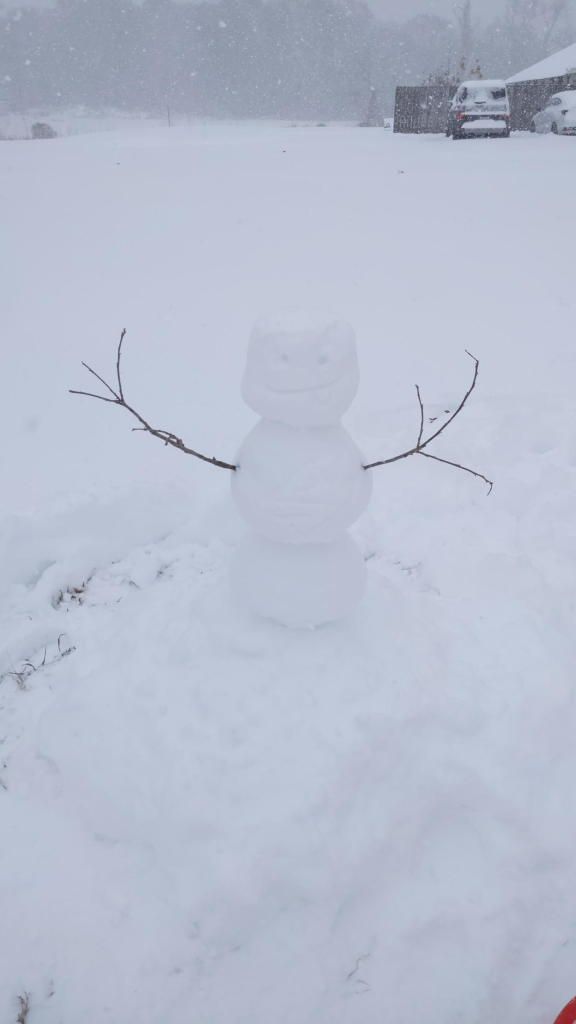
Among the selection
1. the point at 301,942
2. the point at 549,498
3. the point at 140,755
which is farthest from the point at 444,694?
the point at 549,498

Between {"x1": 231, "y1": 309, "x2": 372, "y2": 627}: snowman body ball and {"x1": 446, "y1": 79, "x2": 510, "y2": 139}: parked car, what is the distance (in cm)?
1501

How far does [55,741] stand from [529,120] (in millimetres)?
20600

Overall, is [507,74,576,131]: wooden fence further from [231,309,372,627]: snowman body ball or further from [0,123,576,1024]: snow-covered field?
[231,309,372,627]: snowman body ball

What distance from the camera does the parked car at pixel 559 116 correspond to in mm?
14031

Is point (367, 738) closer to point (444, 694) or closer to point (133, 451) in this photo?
point (444, 694)

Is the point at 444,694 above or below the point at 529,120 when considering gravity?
below

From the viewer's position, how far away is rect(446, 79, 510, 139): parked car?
43.4 feet

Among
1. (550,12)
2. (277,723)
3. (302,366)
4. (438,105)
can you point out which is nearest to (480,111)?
(438,105)

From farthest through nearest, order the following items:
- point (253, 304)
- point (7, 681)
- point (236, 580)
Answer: point (253, 304) → point (7, 681) → point (236, 580)

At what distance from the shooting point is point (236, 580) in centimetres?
228

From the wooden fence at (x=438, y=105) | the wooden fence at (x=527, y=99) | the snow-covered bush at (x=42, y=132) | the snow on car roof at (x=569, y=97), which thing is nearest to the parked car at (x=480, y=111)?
the snow on car roof at (x=569, y=97)

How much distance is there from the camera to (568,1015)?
1.72 meters

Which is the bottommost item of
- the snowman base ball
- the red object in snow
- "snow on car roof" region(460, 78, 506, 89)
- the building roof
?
the red object in snow

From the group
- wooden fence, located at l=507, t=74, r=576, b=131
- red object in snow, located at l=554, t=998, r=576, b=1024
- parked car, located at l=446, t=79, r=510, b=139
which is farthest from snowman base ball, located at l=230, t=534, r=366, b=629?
wooden fence, located at l=507, t=74, r=576, b=131
